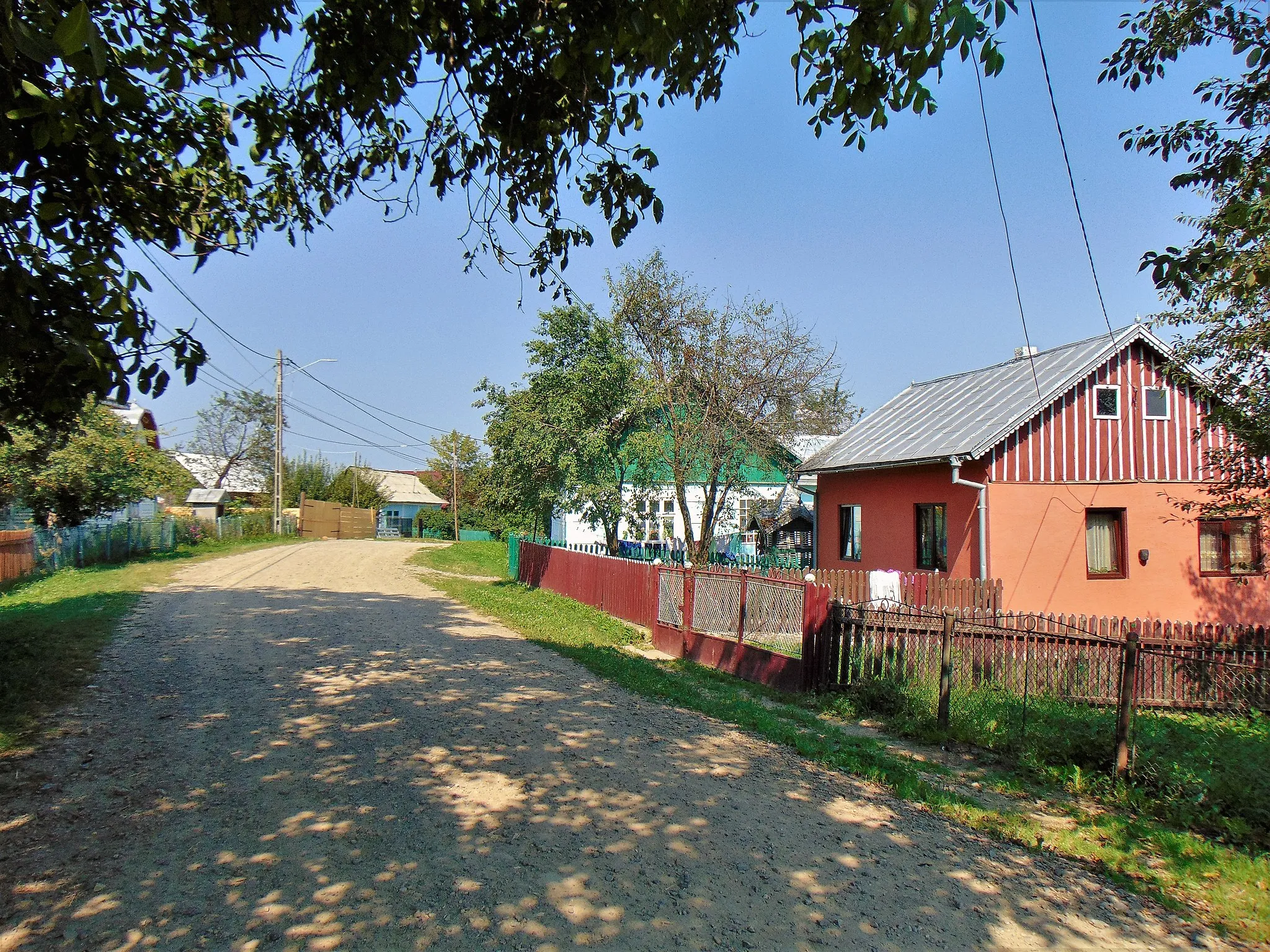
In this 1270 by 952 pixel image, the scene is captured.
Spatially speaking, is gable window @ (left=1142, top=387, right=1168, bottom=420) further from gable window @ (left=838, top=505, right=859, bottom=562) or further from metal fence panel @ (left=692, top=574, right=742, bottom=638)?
metal fence panel @ (left=692, top=574, right=742, bottom=638)

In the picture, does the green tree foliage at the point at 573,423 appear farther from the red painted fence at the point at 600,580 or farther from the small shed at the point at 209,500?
the small shed at the point at 209,500

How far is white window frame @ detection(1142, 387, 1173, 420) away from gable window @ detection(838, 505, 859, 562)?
6.35 meters

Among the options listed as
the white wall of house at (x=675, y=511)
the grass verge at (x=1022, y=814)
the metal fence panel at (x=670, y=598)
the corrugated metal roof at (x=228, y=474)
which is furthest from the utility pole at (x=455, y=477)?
the grass verge at (x=1022, y=814)

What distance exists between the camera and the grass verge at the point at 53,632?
730 cm

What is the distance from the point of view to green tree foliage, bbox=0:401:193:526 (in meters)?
21.5

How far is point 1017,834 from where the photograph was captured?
17.6 ft

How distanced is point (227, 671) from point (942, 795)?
24.9 ft

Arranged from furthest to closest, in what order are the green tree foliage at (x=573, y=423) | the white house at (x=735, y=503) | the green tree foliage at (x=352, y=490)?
1. the green tree foliage at (x=352, y=490)
2. the white house at (x=735, y=503)
3. the green tree foliage at (x=573, y=423)

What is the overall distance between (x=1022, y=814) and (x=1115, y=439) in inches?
526

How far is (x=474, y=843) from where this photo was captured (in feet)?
15.2

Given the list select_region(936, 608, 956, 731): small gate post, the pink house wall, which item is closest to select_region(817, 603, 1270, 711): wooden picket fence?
select_region(936, 608, 956, 731): small gate post

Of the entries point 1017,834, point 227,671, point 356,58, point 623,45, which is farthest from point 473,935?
point 227,671

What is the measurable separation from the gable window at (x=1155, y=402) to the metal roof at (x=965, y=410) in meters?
0.90

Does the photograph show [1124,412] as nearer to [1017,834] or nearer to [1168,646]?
[1168,646]
